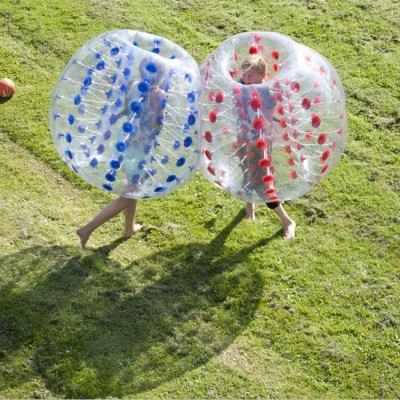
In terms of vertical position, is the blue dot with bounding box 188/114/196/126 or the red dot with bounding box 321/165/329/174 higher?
the blue dot with bounding box 188/114/196/126

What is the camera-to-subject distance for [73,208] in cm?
688

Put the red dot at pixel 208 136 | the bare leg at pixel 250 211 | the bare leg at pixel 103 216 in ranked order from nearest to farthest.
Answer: the red dot at pixel 208 136, the bare leg at pixel 103 216, the bare leg at pixel 250 211

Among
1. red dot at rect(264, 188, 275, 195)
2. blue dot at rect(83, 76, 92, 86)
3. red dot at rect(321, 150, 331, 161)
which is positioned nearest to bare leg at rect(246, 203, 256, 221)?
red dot at rect(264, 188, 275, 195)

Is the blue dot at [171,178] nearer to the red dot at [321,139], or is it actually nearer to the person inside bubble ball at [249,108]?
the person inside bubble ball at [249,108]

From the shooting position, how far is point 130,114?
555cm

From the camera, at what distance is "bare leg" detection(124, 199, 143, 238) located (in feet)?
21.0

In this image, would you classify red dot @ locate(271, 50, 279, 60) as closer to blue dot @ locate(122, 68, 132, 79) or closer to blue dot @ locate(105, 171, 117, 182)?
blue dot @ locate(122, 68, 132, 79)

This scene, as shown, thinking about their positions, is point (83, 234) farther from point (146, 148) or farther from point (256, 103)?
point (256, 103)

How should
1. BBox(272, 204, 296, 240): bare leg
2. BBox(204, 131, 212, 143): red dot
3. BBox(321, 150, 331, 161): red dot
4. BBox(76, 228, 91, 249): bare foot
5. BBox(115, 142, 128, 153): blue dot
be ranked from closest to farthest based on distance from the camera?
BBox(115, 142, 128, 153): blue dot
BBox(204, 131, 212, 143): red dot
BBox(321, 150, 331, 161): red dot
BBox(76, 228, 91, 249): bare foot
BBox(272, 204, 296, 240): bare leg

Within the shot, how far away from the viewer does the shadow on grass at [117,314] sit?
18.1 ft

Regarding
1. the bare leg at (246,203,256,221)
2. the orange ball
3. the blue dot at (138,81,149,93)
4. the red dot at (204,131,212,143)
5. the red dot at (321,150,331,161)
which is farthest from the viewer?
the orange ball

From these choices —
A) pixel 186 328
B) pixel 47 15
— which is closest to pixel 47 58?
pixel 47 15

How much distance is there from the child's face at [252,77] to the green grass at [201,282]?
1.40m

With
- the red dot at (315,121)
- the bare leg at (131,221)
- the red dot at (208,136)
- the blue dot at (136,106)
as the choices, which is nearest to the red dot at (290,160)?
the red dot at (315,121)
